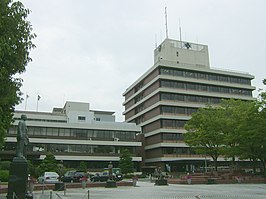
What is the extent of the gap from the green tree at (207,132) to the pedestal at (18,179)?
34.4 meters

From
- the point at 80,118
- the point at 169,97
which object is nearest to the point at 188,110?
the point at 169,97

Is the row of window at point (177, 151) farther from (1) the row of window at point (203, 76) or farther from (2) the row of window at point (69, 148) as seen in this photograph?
(1) the row of window at point (203, 76)

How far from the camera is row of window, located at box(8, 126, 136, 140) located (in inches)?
2685

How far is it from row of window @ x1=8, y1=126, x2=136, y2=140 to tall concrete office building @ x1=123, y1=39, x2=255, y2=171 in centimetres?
713

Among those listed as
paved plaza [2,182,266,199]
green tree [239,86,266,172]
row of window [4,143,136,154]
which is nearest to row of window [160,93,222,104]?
row of window [4,143,136,154]

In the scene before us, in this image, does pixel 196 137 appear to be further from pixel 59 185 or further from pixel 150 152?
pixel 150 152

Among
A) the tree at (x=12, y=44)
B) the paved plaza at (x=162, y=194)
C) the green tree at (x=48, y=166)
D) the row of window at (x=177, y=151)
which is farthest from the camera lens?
the row of window at (x=177, y=151)

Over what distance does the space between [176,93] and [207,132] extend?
30085 mm

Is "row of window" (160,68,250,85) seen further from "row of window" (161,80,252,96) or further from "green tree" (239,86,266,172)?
"green tree" (239,86,266,172)

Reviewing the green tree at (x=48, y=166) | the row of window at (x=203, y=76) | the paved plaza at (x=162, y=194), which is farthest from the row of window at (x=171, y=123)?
the paved plaza at (x=162, y=194)

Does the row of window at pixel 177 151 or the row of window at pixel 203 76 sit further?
the row of window at pixel 203 76

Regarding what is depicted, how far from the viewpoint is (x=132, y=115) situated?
91.8 m

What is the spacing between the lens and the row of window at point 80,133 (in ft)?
224

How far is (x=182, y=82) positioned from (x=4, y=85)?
6527 centimetres
